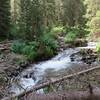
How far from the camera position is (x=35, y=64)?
18.3 meters

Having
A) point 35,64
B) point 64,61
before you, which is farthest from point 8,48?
point 64,61

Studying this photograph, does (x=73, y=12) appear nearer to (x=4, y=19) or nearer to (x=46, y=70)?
(x=4, y=19)

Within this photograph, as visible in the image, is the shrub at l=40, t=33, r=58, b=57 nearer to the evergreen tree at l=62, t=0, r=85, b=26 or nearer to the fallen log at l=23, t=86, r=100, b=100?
the fallen log at l=23, t=86, r=100, b=100

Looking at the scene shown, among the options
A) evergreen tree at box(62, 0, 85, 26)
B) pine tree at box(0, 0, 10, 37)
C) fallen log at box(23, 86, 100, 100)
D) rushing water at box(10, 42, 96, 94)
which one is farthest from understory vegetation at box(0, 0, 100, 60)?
fallen log at box(23, 86, 100, 100)

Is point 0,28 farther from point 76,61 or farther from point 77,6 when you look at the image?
point 77,6

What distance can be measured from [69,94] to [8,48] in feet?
44.3

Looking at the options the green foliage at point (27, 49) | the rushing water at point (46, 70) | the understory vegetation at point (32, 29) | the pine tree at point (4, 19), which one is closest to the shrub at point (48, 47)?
the understory vegetation at point (32, 29)

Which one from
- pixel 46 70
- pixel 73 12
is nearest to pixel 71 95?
pixel 46 70

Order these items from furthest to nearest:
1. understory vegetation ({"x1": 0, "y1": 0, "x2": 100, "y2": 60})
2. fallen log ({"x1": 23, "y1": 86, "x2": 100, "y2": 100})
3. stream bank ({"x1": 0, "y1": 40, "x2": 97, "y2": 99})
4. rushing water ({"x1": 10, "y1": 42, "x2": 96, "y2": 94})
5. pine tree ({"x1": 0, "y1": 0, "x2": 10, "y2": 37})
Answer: pine tree ({"x1": 0, "y1": 0, "x2": 10, "y2": 37}) → understory vegetation ({"x1": 0, "y1": 0, "x2": 100, "y2": 60}) → stream bank ({"x1": 0, "y1": 40, "x2": 97, "y2": 99}) → rushing water ({"x1": 10, "y1": 42, "x2": 96, "y2": 94}) → fallen log ({"x1": 23, "y1": 86, "x2": 100, "y2": 100})

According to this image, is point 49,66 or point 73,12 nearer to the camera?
point 49,66

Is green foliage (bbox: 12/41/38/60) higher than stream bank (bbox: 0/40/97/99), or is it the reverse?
green foliage (bbox: 12/41/38/60)

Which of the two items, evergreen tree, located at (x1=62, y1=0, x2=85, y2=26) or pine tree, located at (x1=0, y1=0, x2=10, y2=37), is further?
evergreen tree, located at (x1=62, y1=0, x2=85, y2=26)

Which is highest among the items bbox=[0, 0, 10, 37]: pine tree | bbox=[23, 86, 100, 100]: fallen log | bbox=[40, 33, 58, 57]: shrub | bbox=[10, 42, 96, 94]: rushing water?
bbox=[0, 0, 10, 37]: pine tree

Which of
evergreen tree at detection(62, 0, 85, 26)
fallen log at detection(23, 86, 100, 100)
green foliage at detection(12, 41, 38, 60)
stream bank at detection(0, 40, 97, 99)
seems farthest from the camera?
evergreen tree at detection(62, 0, 85, 26)
